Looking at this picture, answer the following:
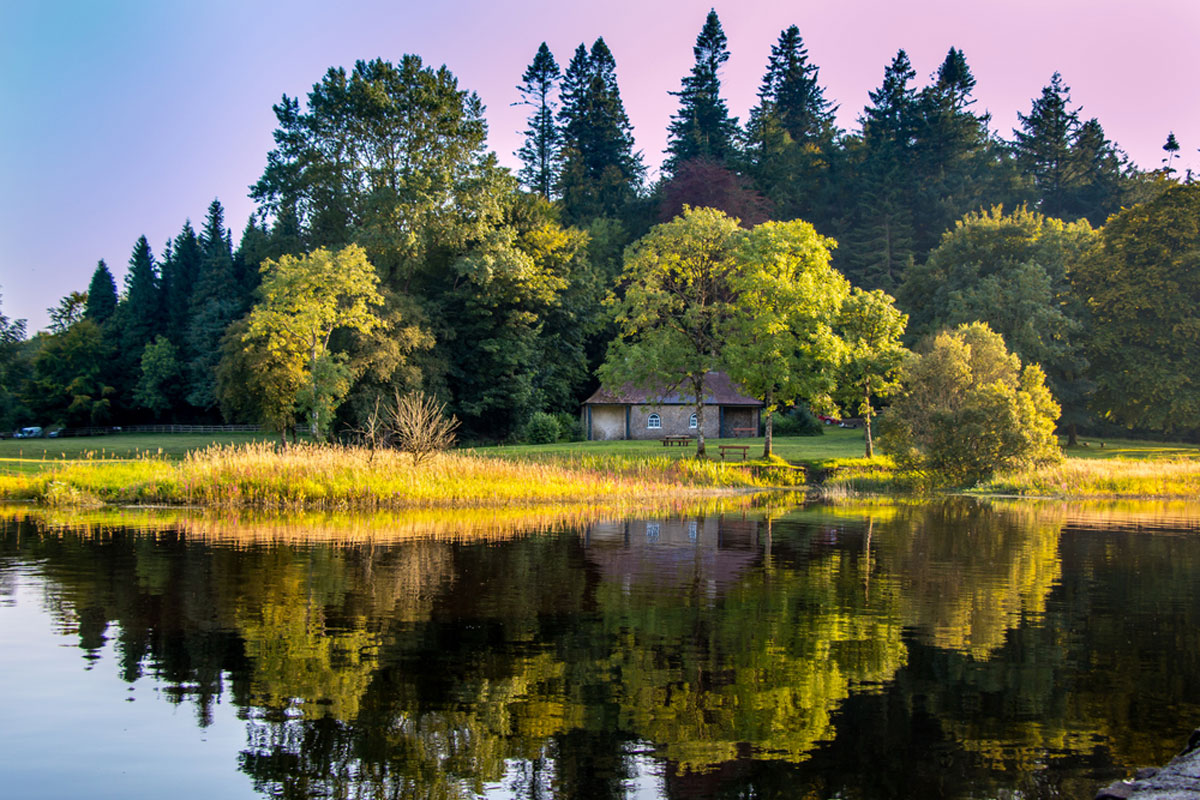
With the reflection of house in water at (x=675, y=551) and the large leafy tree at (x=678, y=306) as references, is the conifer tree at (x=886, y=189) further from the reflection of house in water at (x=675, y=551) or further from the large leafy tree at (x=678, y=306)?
the reflection of house in water at (x=675, y=551)

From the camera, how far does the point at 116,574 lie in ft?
56.3

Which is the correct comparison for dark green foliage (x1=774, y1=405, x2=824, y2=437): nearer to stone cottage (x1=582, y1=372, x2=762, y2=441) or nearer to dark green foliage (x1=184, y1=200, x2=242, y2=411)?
stone cottage (x1=582, y1=372, x2=762, y2=441)

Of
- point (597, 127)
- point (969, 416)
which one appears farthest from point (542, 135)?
point (969, 416)

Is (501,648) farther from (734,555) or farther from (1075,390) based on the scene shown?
(1075,390)

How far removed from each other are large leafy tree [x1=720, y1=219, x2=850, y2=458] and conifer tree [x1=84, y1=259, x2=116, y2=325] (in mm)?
74955

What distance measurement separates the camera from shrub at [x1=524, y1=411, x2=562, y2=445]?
57.6m

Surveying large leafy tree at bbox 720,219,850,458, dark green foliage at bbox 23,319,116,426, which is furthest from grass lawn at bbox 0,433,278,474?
large leafy tree at bbox 720,219,850,458

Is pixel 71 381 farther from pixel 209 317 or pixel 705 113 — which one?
pixel 705 113

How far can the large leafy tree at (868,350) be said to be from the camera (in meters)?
44.5

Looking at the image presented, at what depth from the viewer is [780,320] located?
42.2 metres

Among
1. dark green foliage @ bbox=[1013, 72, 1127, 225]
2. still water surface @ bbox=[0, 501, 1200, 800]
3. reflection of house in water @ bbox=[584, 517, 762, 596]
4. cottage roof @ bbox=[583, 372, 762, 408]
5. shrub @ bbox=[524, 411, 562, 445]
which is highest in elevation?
dark green foliage @ bbox=[1013, 72, 1127, 225]

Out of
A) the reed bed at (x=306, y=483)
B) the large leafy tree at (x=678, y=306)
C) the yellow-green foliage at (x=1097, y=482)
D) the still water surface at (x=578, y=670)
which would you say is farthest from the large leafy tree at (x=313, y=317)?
the yellow-green foliage at (x=1097, y=482)

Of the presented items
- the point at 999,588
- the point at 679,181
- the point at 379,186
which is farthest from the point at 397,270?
the point at 999,588

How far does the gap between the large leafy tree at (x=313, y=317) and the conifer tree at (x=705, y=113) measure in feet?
151
